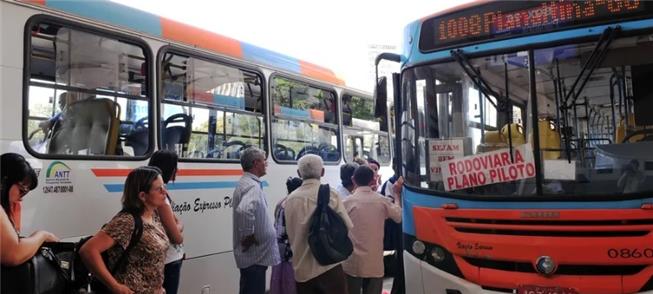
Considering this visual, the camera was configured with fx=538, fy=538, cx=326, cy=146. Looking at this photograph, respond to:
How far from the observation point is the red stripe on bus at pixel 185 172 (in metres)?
4.12

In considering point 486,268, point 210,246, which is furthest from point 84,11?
point 486,268

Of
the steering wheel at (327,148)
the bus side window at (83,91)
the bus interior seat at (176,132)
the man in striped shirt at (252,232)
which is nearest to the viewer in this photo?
the bus side window at (83,91)

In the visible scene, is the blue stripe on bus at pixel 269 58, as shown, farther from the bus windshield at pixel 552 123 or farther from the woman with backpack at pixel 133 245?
the woman with backpack at pixel 133 245

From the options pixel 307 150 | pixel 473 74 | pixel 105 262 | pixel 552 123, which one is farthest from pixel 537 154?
pixel 307 150

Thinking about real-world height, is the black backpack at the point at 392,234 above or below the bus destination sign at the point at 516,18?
below

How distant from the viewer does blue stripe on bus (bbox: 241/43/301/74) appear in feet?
18.9

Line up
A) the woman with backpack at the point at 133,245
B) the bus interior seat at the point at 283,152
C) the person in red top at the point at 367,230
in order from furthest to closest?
1. the bus interior seat at the point at 283,152
2. the person in red top at the point at 367,230
3. the woman with backpack at the point at 133,245

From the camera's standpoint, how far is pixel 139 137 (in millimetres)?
4523

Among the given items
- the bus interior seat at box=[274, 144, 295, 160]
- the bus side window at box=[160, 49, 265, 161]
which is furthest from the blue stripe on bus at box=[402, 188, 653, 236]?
the bus interior seat at box=[274, 144, 295, 160]

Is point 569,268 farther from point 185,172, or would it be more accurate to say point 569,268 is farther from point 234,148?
point 234,148

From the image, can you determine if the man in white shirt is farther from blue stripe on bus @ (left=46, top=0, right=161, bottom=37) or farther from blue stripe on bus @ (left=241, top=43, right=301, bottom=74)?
blue stripe on bus @ (left=46, top=0, right=161, bottom=37)

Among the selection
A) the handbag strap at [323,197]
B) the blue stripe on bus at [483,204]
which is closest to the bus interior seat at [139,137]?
the handbag strap at [323,197]

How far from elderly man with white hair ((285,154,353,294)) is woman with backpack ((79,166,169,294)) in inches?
40.8

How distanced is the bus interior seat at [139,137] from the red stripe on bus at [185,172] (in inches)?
8.9
